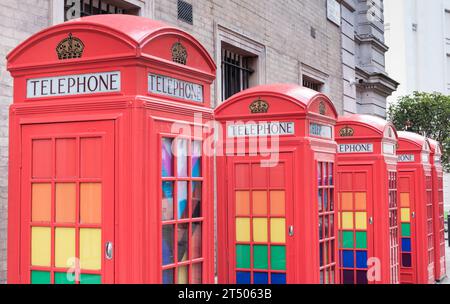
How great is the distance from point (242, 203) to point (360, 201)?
2.82 m

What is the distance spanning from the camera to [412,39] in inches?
1505

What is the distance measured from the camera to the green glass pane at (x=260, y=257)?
670 cm

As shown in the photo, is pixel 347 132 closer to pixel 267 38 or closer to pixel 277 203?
pixel 277 203

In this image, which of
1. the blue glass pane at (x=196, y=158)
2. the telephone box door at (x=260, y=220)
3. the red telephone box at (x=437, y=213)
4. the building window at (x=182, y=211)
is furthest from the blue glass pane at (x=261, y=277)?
the red telephone box at (x=437, y=213)

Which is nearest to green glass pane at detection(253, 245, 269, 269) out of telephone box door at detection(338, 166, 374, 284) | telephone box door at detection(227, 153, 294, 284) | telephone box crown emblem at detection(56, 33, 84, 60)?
telephone box door at detection(227, 153, 294, 284)

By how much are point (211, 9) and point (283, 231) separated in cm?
560

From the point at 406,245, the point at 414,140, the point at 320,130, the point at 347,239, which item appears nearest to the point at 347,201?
the point at 347,239

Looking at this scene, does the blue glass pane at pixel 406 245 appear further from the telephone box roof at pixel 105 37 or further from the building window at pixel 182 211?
the telephone box roof at pixel 105 37

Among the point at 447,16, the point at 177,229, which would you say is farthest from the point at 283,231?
the point at 447,16

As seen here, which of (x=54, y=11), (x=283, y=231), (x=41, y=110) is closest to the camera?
(x=41, y=110)

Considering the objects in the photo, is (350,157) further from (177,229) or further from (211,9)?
(177,229)

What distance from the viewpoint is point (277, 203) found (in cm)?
662

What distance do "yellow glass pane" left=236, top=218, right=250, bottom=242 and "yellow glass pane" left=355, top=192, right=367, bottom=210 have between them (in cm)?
277

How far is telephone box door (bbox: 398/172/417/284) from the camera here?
11.8 m
